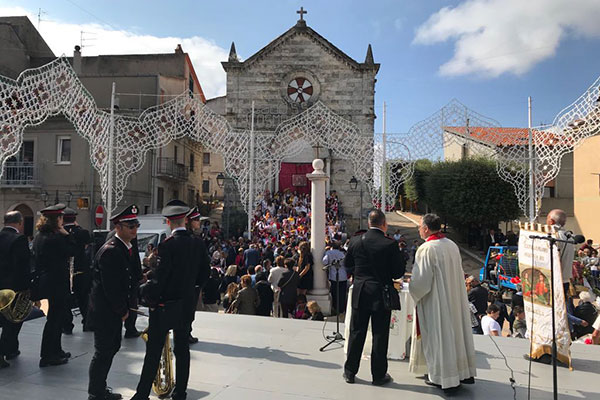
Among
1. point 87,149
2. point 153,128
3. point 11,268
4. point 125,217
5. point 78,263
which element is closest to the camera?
point 125,217

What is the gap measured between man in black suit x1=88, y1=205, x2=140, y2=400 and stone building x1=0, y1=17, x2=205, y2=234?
1814 centimetres

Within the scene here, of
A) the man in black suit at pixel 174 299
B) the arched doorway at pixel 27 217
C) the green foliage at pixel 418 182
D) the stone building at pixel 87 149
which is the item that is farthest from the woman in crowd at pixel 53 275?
the green foliage at pixel 418 182

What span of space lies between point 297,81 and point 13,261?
22.1 m

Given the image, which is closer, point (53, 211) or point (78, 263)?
point (53, 211)

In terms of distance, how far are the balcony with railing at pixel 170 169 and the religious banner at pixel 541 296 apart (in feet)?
73.6

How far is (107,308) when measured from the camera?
3.84 metres

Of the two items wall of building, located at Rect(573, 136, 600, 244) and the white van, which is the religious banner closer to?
the white van

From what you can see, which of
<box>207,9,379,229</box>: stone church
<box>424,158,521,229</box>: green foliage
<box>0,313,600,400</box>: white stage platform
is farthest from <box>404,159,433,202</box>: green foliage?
<box>0,313,600,400</box>: white stage platform

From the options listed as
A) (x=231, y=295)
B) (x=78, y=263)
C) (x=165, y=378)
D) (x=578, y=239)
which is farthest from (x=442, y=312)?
(x=231, y=295)

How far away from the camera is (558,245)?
16.6 ft

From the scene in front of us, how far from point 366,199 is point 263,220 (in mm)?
7285

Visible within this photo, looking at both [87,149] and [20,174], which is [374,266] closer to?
[87,149]

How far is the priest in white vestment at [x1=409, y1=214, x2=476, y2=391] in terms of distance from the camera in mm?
4141

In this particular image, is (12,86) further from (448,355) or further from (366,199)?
(366,199)
